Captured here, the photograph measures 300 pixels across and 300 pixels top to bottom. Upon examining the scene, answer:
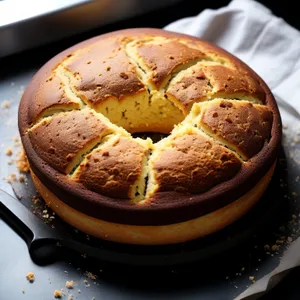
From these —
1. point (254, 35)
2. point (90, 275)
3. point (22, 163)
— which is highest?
point (22, 163)

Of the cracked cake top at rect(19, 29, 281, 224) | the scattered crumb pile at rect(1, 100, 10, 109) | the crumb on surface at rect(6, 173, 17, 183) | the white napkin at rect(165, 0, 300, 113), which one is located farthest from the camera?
the white napkin at rect(165, 0, 300, 113)

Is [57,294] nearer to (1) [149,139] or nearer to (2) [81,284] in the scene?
(2) [81,284]

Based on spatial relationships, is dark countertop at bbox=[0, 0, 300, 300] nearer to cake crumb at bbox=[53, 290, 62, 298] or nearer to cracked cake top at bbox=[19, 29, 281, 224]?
cake crumb at bbox=[53, 290, 62, 298]

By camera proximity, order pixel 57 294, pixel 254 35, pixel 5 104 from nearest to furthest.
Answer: pixel 57 294, pixel 5 104, pixel 254 35

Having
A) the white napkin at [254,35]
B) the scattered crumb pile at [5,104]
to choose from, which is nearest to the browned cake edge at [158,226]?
the scattered crumb pile at [5,104]

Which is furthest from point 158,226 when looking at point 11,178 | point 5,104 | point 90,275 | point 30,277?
point 5,104

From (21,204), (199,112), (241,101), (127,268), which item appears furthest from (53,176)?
(241,101)

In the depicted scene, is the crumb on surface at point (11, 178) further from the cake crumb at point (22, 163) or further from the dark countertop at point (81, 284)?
the dark countertop at point (81, 284)

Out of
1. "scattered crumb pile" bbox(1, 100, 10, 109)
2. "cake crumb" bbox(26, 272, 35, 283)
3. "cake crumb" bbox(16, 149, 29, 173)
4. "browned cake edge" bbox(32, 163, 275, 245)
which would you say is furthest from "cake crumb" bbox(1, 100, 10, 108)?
"cake crumb" bbox(26, 272, 35, 283)
